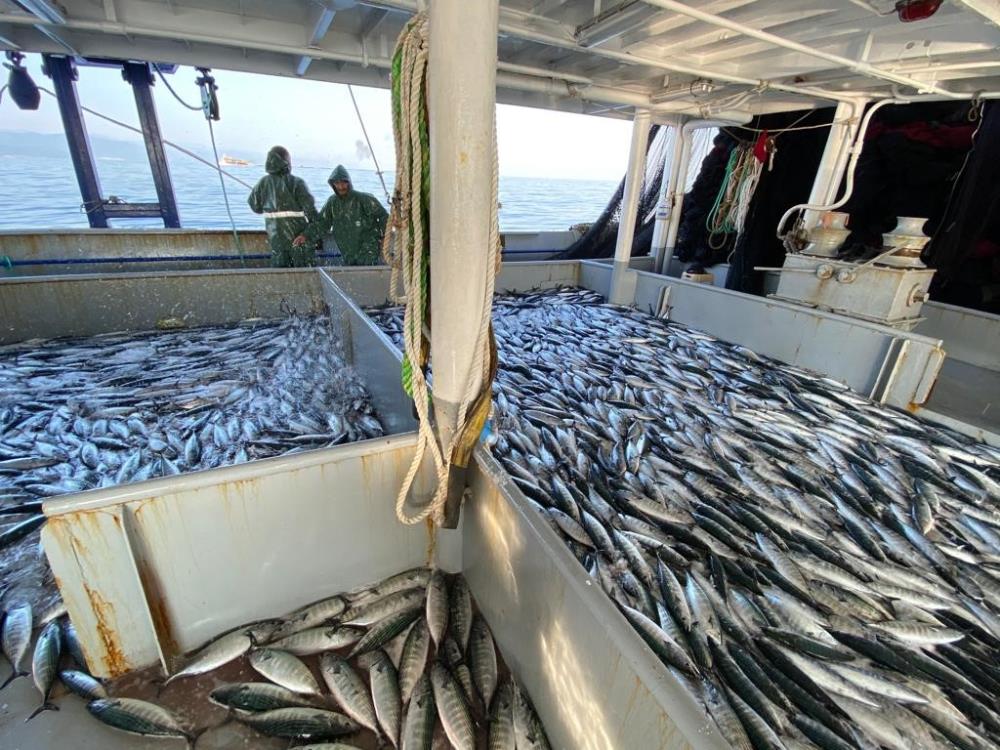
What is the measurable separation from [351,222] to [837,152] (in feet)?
23.1

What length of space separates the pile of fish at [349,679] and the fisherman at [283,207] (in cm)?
589

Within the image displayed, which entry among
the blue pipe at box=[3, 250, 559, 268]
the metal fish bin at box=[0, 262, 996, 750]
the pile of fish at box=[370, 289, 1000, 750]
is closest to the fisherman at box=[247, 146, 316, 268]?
the blue pipe at box=[3, 250, 559, 268]

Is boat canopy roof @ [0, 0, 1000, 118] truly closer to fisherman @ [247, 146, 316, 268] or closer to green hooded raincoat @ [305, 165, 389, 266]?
fisherman @ [247, 146, 316, 268]

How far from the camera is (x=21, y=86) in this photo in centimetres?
646

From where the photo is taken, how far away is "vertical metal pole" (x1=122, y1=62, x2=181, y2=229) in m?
7.30

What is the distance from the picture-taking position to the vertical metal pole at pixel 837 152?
5895 mm

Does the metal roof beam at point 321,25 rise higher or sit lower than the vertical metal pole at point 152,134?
higher

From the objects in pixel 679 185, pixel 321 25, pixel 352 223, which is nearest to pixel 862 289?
pixel 679 185

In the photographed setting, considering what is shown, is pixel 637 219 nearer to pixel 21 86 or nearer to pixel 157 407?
pixel 157 407

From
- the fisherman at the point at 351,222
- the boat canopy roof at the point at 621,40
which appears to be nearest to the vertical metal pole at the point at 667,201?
the boat canopy roof at the point at 621,40

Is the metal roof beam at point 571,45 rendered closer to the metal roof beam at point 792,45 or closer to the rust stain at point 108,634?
the metal roof beam at point 792,45

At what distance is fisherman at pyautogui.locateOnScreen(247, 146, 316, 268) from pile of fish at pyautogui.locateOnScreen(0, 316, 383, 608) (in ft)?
6.26

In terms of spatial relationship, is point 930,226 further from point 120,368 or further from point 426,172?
point 120,368

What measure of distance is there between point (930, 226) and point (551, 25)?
745 cm
